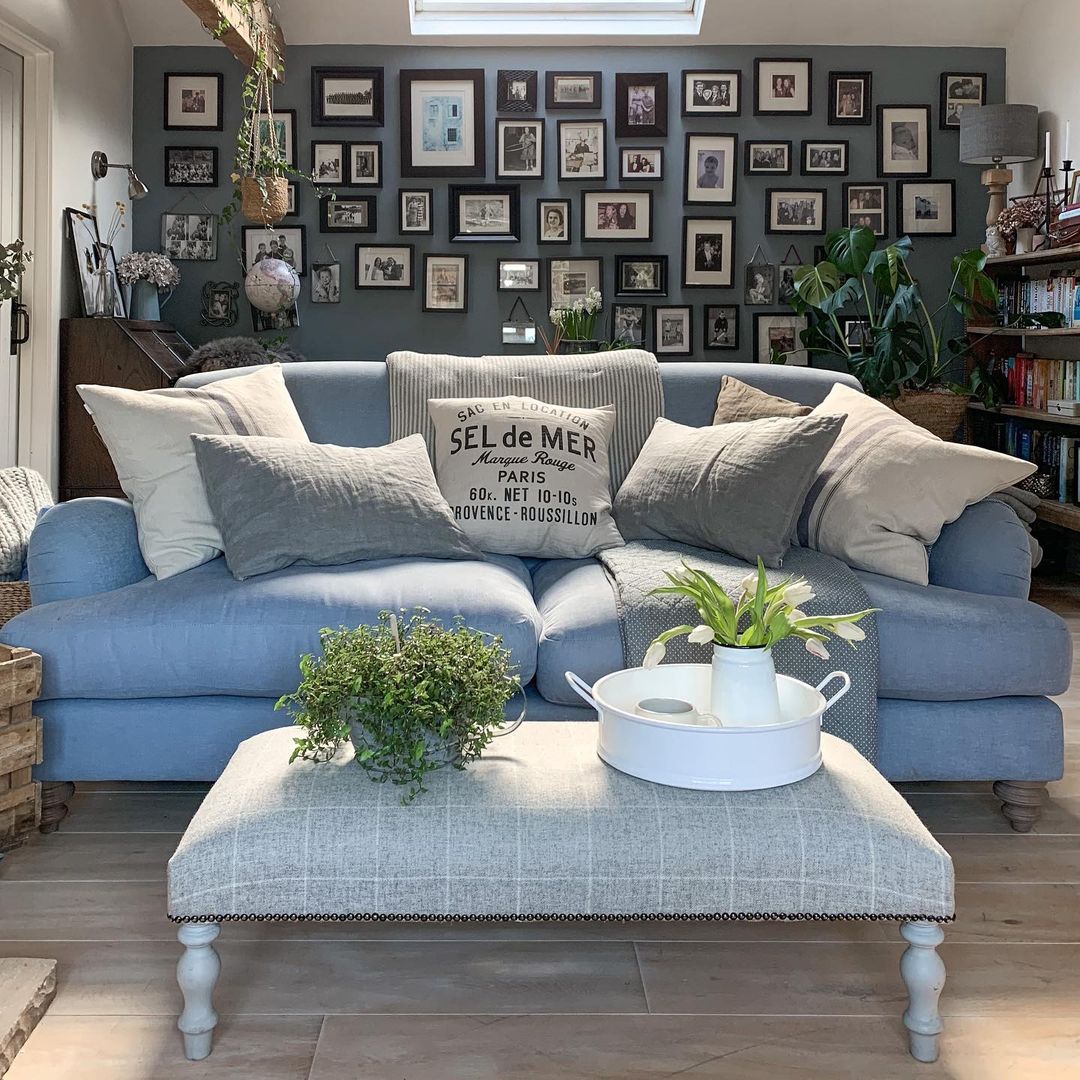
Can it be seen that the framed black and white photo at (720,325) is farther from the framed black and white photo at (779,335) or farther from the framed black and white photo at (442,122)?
the framed black and white photo at (442,122)

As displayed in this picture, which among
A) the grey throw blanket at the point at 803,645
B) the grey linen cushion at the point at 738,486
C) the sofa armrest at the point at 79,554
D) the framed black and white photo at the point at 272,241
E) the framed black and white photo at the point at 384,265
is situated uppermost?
the framed black and white photo at the point at 272,241

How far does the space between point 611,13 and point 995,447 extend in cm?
280

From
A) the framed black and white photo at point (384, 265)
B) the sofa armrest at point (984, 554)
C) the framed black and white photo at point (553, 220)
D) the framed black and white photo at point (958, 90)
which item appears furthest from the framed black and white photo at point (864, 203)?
the sofa armrest at point (984, 554)

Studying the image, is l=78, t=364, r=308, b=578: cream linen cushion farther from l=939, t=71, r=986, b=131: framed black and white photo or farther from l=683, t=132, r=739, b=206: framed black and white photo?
l=939, t=71, r=986, b=131: framed black and white photo

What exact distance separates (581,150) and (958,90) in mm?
1874

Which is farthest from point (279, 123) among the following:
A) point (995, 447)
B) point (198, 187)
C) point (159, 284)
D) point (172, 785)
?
point (172, 785)

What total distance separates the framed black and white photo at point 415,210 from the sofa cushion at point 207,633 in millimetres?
Answer: 3950

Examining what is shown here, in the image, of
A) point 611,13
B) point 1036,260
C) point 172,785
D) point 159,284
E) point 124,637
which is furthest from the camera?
point 611,13

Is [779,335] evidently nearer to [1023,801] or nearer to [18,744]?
[1023,801]

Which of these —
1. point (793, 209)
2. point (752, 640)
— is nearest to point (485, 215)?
point (793, 209)

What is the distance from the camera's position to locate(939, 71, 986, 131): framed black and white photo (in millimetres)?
6031

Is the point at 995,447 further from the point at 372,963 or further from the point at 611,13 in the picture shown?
the point at 372,963

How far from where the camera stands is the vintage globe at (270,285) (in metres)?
5.72

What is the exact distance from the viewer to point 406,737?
5.54 feet
